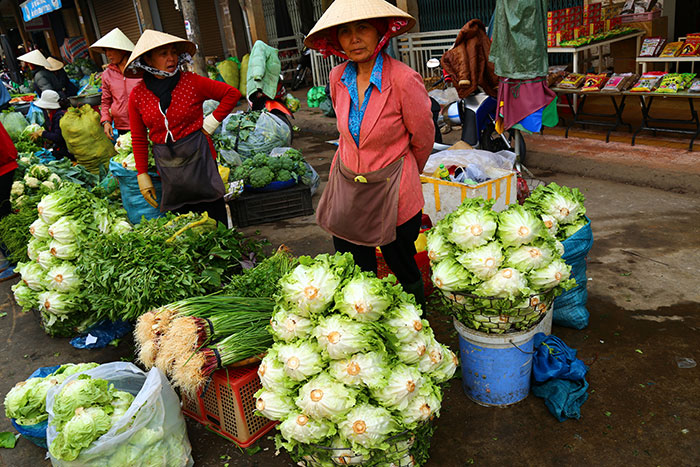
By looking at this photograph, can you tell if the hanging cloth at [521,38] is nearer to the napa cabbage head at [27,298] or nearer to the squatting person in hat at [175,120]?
A: the squatting person in hat at [175,120]

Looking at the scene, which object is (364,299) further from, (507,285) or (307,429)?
(507,285)

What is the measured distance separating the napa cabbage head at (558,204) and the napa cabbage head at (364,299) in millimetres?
1347

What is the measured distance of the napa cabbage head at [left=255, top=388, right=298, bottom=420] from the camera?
2342mm

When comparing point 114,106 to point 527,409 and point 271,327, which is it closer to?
point 271,327

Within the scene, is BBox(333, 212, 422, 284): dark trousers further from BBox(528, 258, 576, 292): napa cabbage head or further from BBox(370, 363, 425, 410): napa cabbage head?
BBox(370, 363, 425, 410): napa cabbage head

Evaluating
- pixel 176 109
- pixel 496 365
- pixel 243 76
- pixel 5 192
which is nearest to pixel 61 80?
pixel 243 76

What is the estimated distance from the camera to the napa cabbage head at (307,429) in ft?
7.32

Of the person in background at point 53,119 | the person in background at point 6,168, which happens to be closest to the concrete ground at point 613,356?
the person in background at point 6,168

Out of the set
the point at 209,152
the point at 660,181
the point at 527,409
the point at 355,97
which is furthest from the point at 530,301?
the point at 660,181

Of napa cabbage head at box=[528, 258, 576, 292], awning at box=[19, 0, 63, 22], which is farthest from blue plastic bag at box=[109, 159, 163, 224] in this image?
awning at box=[19, 0, 63, 22]

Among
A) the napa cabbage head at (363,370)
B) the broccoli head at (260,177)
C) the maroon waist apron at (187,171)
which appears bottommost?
the napa cabbage head at (363,370)

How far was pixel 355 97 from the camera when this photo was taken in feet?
9.83

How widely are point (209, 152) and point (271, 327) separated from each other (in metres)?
2.15

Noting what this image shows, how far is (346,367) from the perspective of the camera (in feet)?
7.28
